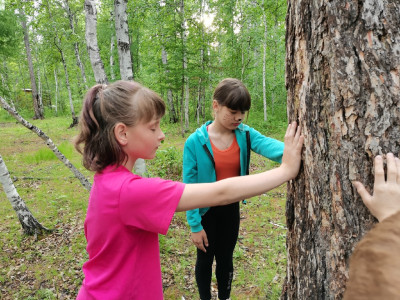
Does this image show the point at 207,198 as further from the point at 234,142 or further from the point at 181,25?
the point at 181,25

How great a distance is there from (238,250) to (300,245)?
2.69 metres

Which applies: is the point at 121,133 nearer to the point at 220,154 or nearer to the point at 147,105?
the point at 147,105

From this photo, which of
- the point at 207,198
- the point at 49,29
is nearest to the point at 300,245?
the point at 207,198

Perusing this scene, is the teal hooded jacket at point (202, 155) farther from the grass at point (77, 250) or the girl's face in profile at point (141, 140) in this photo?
the grass at point (77, 250)

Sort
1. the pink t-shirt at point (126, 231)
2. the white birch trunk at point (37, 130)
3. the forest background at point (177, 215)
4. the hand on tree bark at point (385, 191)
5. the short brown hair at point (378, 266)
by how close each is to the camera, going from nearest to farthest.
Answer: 1. the short brown hair at point (378, 266)
2. the hand on tree bark at point (385, 191)
3. the pink t-shirt at point (126, 231)
4. the forest background at point (177, 215)
5. the white birch trunk at point (37, 130)

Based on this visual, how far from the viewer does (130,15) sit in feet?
35.1

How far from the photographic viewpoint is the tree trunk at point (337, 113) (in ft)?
3.55

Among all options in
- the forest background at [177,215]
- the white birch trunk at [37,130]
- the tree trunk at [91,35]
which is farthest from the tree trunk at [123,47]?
the forest background at [177,215]

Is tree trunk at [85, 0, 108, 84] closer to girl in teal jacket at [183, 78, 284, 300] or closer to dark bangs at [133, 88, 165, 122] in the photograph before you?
girl in teal jacket at [183, 78, 284, 300]

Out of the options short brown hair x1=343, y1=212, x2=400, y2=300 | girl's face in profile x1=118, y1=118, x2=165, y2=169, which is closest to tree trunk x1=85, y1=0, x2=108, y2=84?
girl's face in profile x1=118, y1=118, x2=165, y2=169

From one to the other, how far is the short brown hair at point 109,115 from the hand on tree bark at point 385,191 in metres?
1.14

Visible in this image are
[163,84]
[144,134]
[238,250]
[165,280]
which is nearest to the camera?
[144,134]

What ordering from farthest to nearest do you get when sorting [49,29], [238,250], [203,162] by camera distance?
[49,29]
[238,250]
[203,162]

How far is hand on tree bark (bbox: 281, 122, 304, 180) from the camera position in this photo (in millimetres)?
1455
